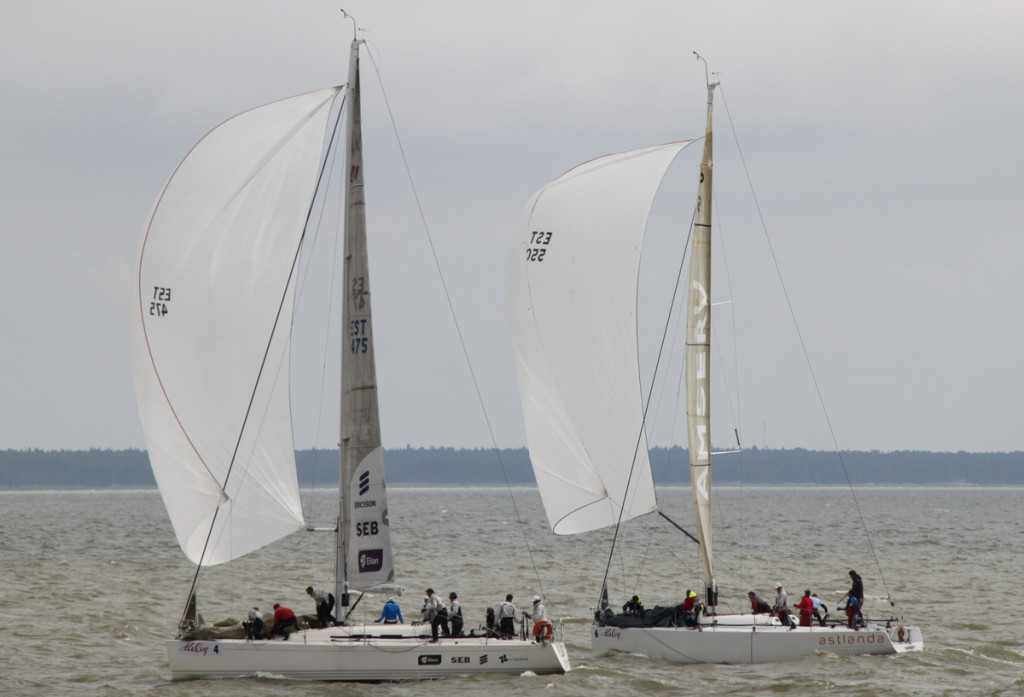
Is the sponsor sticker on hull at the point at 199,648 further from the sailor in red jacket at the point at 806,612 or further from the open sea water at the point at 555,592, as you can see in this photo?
the sailor in red jacket at the point at 806,612

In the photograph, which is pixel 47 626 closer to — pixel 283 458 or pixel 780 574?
pixel 283 458

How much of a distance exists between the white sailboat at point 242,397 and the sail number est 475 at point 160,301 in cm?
2

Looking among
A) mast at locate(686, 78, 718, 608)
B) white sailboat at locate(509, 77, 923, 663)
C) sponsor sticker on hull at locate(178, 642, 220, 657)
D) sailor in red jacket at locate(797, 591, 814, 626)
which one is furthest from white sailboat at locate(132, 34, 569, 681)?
mast at locate(686, 78, 718, 608)

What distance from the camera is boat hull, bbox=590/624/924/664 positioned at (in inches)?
837

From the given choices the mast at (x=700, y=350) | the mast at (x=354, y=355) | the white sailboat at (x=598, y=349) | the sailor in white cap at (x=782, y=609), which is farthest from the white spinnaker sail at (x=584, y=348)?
the mast at (x=354, y=355)

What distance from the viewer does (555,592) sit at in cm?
3541

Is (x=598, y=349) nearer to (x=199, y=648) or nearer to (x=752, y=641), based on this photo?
(x=752, y=641)

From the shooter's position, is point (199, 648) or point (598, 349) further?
point (598, 349)

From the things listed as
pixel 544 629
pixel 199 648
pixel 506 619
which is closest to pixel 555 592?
pixel 506 619

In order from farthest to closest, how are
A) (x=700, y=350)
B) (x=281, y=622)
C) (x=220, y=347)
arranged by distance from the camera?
(x=700, y=350) → (x=220, y=347) → (x=281, y=622)

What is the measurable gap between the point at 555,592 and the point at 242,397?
59.9 ft

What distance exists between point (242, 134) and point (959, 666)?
16.4m

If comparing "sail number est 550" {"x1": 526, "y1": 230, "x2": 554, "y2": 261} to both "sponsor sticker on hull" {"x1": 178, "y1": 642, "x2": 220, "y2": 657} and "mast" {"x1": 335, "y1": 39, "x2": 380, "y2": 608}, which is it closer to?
"mast" {"x1": 335, "y1": 39, "x2": 380, "y2": 608}

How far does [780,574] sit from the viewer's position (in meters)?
40.4
